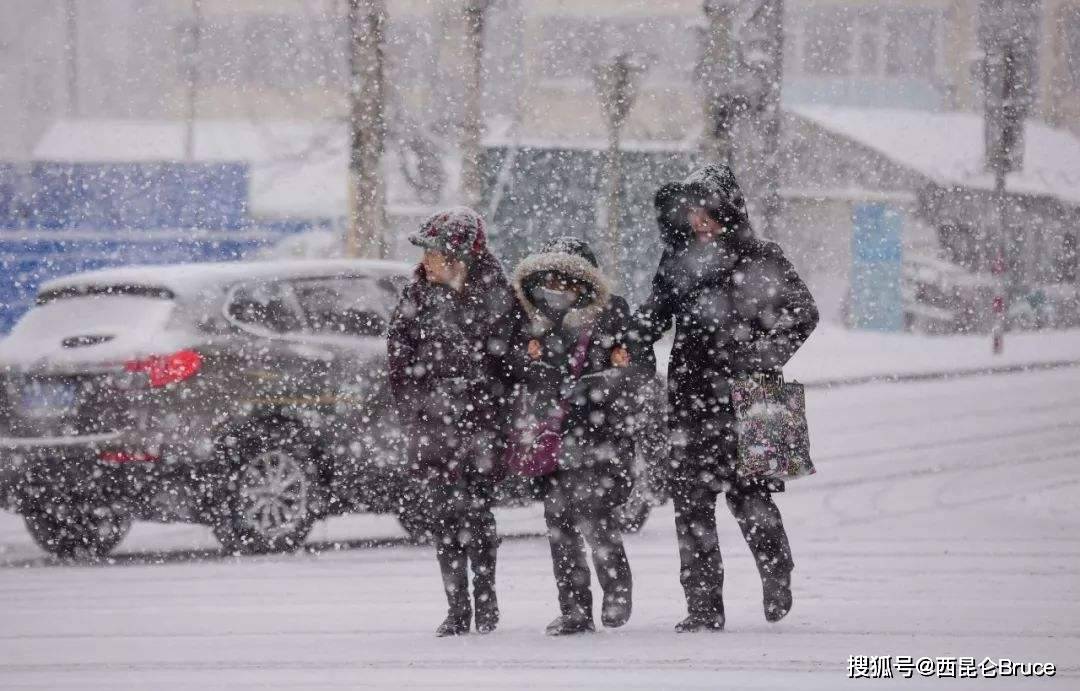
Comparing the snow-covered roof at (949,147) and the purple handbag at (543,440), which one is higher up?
the purple handbag at (543,440)

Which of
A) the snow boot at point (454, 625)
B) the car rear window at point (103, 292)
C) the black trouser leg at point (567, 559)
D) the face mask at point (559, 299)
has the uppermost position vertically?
the face mask at point (559, 299)

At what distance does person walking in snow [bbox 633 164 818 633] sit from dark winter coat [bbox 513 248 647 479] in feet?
0.47

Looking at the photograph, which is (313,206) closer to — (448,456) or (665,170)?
(665,170)

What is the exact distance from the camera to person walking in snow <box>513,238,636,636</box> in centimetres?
754

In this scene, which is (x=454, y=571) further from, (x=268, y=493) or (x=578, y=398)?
(x=268, y=493)

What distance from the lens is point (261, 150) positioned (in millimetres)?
45594

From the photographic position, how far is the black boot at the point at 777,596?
301 inches

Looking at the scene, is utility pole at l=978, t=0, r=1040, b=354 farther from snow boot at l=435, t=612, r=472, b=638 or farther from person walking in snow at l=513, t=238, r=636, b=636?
snow boot at l=435, t=612, r=472, b=638

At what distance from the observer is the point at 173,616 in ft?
27.5

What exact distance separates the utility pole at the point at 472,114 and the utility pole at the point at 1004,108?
370 inches

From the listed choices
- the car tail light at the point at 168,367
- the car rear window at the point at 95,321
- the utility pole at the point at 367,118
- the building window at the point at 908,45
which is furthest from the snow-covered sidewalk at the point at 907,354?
the building window at the point at 908,45

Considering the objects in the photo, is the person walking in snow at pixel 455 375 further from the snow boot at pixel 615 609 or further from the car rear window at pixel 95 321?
the car rear window at pixel 95 321

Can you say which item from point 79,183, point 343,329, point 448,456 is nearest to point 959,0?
point 79,183

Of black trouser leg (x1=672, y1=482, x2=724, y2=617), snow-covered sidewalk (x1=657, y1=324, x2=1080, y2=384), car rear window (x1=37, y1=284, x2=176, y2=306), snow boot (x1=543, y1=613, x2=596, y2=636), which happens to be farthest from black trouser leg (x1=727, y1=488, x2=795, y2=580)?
snow-covered sidewalk (x1=657, y1=324, x2=1080, y2=384)
